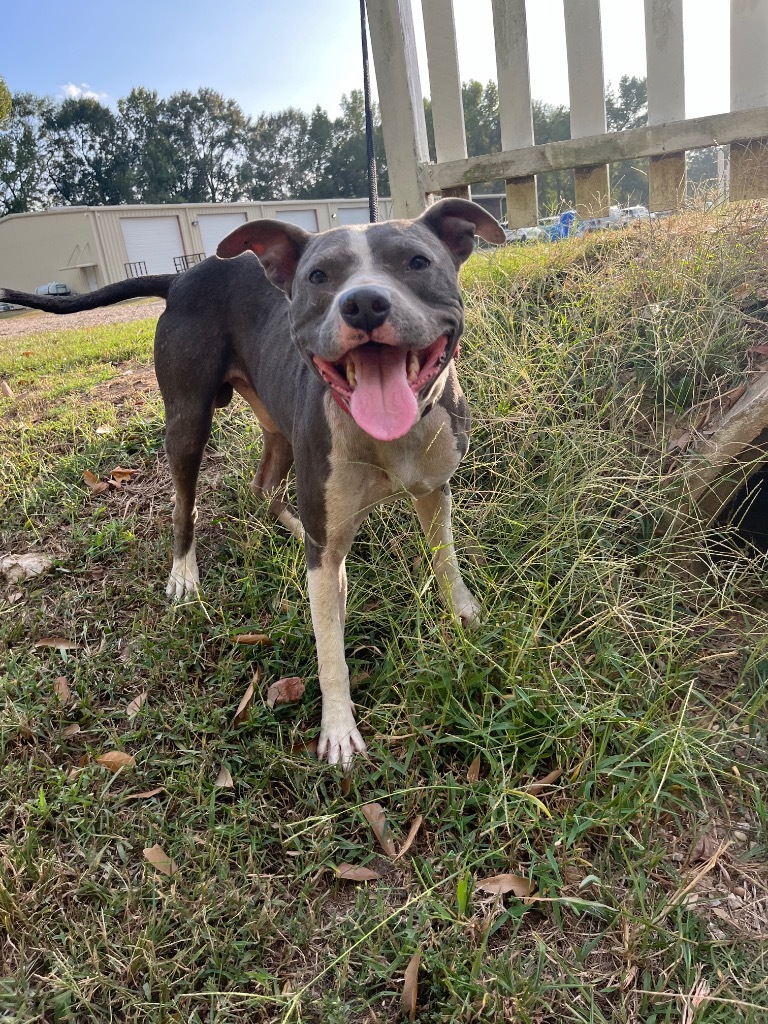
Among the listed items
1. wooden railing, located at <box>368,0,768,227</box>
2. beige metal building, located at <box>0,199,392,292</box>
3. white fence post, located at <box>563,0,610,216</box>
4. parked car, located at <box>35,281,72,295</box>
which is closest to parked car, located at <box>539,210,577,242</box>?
wooden railing, located at <box>368,0,768,227</box>

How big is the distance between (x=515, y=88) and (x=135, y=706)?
15.0 ft

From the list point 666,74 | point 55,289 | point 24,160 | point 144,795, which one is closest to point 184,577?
point 144,795

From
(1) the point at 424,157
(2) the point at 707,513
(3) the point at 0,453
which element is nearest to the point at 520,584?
(2) the point at 707,513

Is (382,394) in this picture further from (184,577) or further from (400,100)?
(400,100)

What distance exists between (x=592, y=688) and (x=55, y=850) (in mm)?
1841

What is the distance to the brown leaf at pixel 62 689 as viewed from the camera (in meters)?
2.64

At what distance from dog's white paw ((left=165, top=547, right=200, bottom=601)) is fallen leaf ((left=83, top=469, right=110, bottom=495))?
2.78ft

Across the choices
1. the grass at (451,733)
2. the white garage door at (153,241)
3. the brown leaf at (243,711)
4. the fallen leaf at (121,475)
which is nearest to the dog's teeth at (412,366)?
the grass at (451,733)

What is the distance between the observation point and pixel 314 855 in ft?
6.78

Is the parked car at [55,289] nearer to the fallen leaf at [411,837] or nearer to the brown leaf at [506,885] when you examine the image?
the fallen leaf at [411,837]

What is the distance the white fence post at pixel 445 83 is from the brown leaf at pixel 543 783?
4109 mm

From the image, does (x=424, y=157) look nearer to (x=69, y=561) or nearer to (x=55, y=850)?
(x=69, y=561)

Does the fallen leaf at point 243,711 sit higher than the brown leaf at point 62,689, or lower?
lower

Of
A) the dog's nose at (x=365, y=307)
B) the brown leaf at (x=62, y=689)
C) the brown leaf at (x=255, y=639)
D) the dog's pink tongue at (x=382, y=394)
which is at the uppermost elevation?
the dog's nose at (x=365, y=307)
